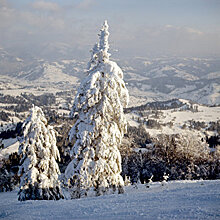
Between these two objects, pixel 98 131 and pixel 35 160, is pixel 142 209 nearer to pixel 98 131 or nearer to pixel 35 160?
pixel 98 131

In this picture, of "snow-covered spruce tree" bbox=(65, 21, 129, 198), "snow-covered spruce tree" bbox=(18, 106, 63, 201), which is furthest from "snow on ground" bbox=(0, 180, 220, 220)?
"snow-covered spruce tree" bbox=(18, 106, 63, 201)

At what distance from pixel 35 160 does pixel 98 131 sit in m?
7.31

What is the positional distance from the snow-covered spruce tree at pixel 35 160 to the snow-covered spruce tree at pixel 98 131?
3970mm

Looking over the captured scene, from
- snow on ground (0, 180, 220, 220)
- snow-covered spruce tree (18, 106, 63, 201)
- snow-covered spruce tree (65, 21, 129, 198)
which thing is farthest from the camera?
snow-covered spruce tree (18, 106, 63, 201)

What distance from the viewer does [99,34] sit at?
19.1 m

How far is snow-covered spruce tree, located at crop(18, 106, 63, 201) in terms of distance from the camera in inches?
812

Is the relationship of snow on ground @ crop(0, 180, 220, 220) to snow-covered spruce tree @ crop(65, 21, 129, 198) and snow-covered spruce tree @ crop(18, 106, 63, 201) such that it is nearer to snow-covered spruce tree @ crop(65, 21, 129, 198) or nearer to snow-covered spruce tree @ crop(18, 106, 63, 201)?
snow-covered spruce tree @ crop(65, 21, 129, 198)

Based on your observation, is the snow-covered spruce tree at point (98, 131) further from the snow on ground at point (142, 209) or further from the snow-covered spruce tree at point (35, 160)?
the snow on ground at point (142, 209)

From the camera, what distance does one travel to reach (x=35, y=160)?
20.6 metres

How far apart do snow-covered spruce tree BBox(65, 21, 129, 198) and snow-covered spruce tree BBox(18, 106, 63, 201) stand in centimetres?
397

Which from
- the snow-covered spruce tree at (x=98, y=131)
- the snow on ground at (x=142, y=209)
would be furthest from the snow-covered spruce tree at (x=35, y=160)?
the snow on ground at (x=142, y=209)

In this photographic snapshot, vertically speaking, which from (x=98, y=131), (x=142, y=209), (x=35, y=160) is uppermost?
(x=98, y=131)

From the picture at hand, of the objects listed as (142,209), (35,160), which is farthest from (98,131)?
(142,209)

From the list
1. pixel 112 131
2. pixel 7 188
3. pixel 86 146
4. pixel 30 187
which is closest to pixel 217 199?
pixel 112 131
